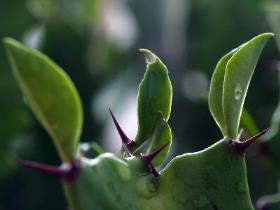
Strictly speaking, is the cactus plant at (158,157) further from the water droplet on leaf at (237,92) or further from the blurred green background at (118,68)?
the blurred green background at (118,68)

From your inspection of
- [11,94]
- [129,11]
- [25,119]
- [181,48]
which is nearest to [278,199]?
[25,119]

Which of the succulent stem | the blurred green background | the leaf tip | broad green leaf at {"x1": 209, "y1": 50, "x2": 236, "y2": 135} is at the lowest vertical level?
the blurred green background

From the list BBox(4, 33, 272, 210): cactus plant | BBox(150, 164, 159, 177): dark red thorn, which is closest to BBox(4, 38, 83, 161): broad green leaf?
BBox(4, 33, 272, 210): cactus plant

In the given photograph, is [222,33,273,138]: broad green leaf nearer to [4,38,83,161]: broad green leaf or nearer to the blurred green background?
[4,38,83,161]: broad green leaf

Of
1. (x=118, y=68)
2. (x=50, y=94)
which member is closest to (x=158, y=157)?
(x=50, y=94)

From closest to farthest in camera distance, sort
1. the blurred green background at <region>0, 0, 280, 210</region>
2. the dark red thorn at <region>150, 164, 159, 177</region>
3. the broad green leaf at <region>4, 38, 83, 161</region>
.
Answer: the broad green leaf at <region>4, 38, 83, 161</region> < the dark red thorn at <region>150, 164, 159, 177</region> < the blurred green background at <region>0, 0, 280, 210</region>
